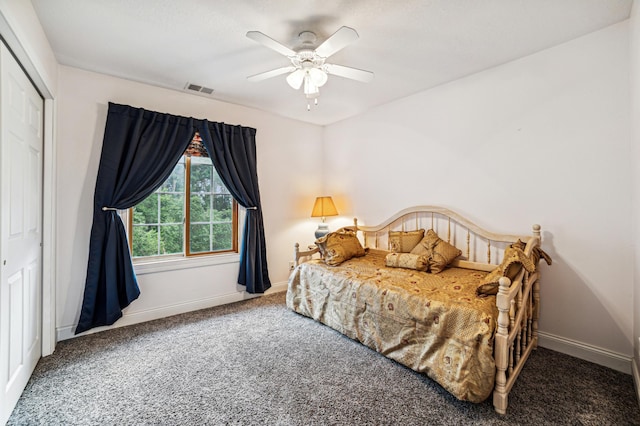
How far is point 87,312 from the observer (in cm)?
269

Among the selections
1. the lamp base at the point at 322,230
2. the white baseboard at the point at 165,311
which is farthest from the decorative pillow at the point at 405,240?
the white baseboard at the point at 165,311

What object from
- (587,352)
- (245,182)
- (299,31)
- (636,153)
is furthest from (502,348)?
(245,182)

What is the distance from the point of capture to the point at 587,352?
2.26m

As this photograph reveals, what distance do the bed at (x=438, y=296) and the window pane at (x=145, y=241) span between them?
161 centimetres

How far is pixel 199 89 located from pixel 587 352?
14.3 ft

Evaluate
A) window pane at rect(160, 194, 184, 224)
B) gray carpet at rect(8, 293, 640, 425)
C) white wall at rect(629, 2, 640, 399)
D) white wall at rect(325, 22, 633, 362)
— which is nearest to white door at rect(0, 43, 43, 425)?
gray carpet at rect(8, 293, 640, 425)

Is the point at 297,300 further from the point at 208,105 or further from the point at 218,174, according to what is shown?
the point at 208,105

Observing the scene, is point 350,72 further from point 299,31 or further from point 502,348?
point 502,348

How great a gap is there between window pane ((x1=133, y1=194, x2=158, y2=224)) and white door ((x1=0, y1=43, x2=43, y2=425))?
2.83 ft

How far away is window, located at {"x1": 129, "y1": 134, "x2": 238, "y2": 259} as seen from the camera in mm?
3197

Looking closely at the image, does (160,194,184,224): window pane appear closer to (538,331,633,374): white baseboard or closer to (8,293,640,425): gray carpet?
(8,293,640,425): gray carpet

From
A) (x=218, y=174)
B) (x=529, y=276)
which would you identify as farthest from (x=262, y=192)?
A: (x=529, y=276)

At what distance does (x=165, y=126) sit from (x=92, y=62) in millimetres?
768

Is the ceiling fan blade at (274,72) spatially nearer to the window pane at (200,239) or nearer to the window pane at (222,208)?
the window pane at (222,208)
